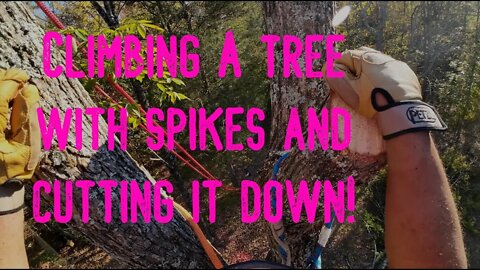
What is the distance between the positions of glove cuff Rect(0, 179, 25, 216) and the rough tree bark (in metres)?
0.95

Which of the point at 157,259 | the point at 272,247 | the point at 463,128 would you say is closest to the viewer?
the point at 157,259

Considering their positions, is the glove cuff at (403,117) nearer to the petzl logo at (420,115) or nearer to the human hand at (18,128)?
the petzl logo at (420,115)

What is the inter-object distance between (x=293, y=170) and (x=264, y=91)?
6.87 metres

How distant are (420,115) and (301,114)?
1.51 feet

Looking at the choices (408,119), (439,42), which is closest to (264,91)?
(439,42)

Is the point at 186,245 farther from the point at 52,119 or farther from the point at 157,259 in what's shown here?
the point at 52,119

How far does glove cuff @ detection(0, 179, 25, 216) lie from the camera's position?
50.8 inches

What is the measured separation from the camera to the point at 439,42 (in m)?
7.07

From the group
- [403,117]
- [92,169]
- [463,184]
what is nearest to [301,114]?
[403,117]

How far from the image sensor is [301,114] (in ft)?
4.87

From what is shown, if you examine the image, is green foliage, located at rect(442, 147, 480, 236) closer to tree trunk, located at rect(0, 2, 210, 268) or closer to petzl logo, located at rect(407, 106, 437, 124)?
petzl logo, located at rect(407, 106, 437, 124)

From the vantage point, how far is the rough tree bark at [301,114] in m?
1.29
